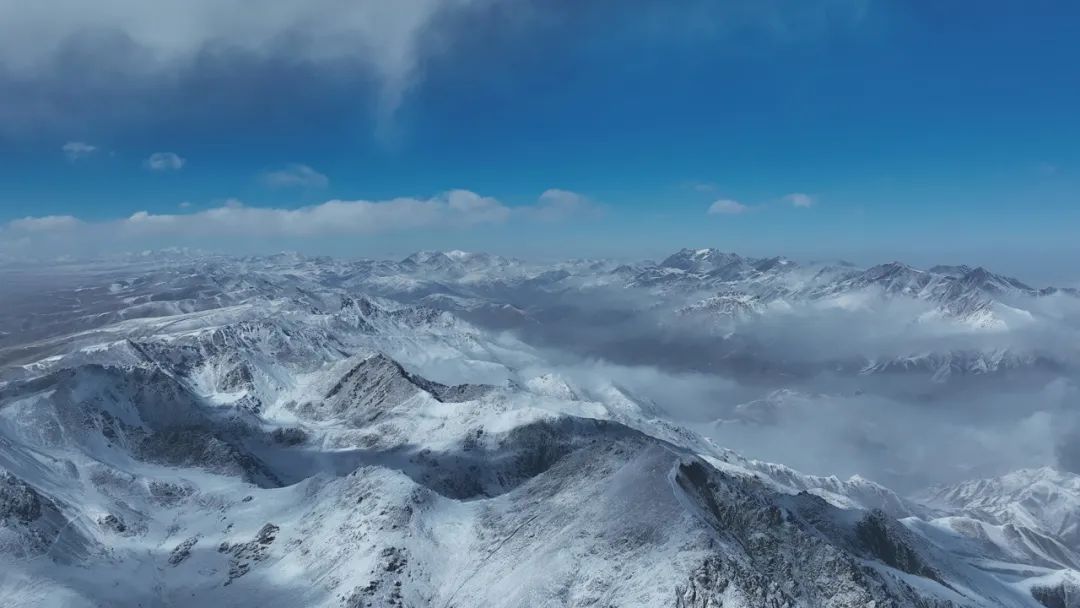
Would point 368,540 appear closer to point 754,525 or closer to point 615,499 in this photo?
point 615,499

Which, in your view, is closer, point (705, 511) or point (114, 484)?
point (705, 511)

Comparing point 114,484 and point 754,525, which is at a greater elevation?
point 754,525

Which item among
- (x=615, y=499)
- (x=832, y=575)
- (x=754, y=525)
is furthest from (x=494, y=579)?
(x=832, y=575)

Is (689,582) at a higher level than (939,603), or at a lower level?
higher

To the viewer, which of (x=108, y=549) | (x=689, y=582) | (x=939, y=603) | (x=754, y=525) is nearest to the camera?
(x=689, y=582)

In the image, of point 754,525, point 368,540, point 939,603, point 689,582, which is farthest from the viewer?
point 368,540

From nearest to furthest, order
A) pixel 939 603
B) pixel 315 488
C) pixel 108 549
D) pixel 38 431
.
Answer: pixel 939 603 < pixel 108 549 < pixel 315 488 < pixel 38 431

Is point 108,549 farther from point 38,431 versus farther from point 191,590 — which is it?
point 38,431

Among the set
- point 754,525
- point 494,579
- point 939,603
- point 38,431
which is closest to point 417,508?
point 494,579

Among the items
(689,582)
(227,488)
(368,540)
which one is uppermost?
(689,582)
